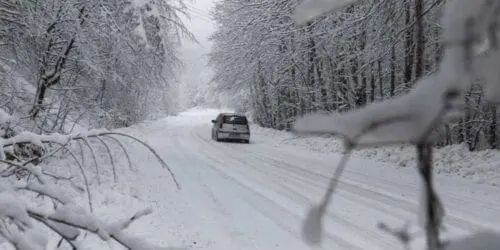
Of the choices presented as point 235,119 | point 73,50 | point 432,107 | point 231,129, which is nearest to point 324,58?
point 235,119

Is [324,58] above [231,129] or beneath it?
above

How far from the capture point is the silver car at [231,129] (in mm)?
24938

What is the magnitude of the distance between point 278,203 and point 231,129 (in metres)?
15.9

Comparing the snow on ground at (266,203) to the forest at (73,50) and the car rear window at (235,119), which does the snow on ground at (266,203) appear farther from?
the car rear window at (235,119)

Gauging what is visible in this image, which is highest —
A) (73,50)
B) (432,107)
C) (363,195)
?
(73,50)

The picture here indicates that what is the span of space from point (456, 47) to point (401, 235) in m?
0.22

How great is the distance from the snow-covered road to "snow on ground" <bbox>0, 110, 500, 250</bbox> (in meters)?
0.01

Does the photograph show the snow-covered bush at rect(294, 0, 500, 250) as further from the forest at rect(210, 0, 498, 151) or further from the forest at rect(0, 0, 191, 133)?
the forest at rect(0, 0, 191, 133)

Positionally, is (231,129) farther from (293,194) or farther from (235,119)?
(293,194)

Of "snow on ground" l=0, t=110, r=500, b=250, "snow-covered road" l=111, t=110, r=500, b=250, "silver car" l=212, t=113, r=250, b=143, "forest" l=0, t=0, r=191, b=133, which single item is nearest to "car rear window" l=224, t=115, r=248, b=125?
"silver car" l=212, t=113, r=250, b=143

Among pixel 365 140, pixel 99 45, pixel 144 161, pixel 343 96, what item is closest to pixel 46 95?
pixel 99 45

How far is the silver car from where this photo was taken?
2494 cm

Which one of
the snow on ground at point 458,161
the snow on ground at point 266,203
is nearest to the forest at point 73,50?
the snow on ground at point 266,203

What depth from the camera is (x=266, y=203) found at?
30.4 feet
